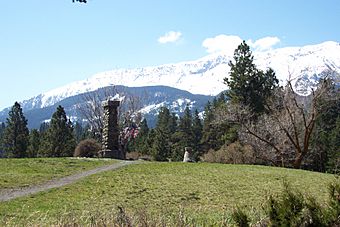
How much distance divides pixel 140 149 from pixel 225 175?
4248cm

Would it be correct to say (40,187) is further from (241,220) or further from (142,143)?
(142,143)

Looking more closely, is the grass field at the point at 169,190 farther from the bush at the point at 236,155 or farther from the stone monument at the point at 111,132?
the bush at the point at 236,155

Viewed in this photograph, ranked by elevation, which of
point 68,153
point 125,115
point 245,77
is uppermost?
point 245,77

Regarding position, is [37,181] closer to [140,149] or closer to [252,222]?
[252,222]

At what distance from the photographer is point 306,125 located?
28219 mm

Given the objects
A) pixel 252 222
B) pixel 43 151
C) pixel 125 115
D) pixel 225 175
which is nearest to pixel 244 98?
pixel 125 115

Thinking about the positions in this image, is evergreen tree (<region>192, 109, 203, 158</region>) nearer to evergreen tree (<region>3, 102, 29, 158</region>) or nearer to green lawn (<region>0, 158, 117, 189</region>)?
evergreen tree (<region>3, 102, 29, 158</region>)

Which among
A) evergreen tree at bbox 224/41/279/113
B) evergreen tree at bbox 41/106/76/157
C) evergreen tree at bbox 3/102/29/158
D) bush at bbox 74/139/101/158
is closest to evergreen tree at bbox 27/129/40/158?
evergreen tree at bbox 3/102/29/158

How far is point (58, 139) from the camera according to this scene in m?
47.0

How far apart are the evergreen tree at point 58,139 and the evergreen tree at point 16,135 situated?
2008 mm

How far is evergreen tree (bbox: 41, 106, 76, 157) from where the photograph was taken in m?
46.5

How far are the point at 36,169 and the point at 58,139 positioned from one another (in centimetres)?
3041

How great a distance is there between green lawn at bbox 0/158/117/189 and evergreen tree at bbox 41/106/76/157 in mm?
27033

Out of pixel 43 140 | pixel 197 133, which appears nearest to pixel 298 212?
pixel 43 140
